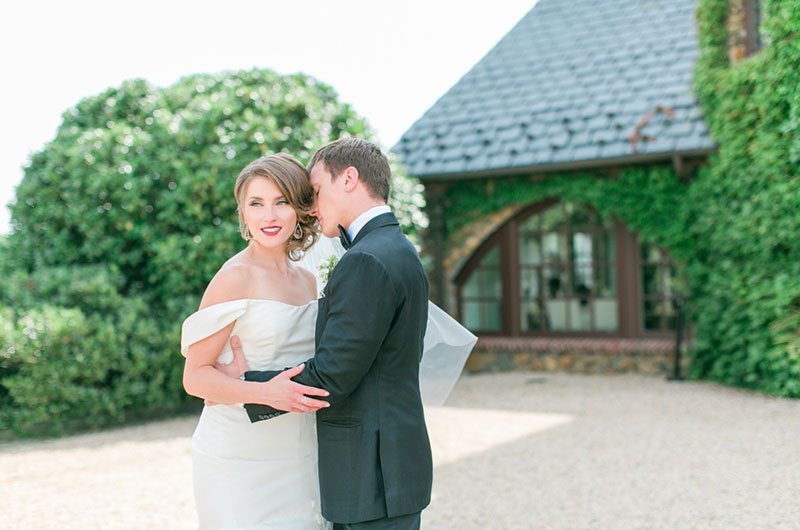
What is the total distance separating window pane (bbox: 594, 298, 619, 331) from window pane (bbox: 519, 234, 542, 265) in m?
0.96

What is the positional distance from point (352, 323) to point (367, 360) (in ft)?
0.37

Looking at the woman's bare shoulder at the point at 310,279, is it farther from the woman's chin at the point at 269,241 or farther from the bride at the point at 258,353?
the woman's chin at the point at 269,241

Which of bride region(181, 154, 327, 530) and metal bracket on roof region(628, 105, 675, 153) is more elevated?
metal bracket on roof region(628, 105, 675, 153)

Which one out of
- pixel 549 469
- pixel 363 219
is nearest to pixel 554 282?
pixel 549 469

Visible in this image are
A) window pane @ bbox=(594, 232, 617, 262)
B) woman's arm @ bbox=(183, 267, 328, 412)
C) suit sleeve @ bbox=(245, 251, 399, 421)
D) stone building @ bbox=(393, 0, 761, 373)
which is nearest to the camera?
suit sleeve @ bbox=(245, 251, 399, 421)

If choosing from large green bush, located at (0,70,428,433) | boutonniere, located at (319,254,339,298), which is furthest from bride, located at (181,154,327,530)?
large green bush, located at (0,70,428,433)

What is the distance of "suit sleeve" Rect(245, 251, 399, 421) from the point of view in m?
2.16

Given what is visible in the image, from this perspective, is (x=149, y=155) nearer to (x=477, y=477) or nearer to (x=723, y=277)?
(x=477, y=477)

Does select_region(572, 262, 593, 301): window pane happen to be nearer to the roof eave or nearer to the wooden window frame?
the roof eave

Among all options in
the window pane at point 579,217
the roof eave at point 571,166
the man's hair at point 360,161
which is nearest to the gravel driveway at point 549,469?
the man's hair at point 360,161

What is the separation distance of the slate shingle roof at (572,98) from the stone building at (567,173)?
0.02 m

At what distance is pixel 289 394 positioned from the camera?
88.5 inches

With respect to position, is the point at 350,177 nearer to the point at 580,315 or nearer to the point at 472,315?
the point at 580,315

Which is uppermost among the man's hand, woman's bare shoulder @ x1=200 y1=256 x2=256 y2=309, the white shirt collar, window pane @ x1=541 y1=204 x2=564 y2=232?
window pane @ x1=541 y1=204 x2=564 y2=232
